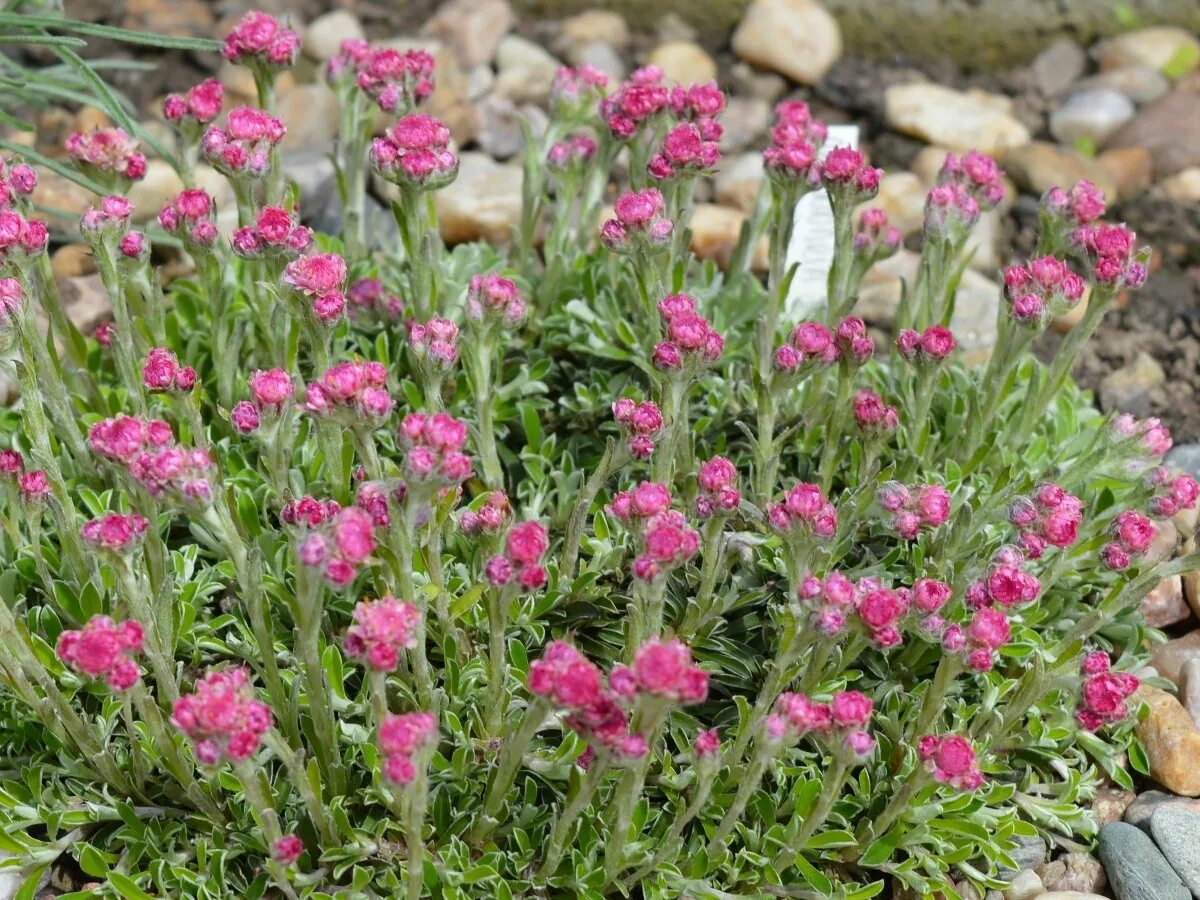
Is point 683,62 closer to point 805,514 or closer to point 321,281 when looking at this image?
point 321,281

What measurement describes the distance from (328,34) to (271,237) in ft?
11.0

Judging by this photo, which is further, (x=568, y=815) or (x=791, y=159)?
(x=791, y=159)

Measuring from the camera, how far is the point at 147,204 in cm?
458

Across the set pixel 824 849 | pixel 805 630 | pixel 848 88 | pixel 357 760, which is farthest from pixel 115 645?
pixel 848 88

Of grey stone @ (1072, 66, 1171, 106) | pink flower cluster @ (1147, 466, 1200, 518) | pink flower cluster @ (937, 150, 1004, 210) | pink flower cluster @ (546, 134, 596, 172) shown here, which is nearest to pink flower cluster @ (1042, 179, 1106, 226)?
pink flower cluster @ (937, 150, 1004, 210)

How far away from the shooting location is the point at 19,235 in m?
2.54

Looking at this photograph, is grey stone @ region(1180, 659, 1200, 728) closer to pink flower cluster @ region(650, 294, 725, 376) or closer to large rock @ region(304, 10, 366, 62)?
pink flower cluster @ region(650, 294, 725, 376)

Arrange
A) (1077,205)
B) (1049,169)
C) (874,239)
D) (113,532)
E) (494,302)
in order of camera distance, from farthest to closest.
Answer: (1049,169) < (874,239) < (1077,205) < (494,302) < (113,532)

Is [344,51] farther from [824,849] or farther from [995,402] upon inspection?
[824,849]

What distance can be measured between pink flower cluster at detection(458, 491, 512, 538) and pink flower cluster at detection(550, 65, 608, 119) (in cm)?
160

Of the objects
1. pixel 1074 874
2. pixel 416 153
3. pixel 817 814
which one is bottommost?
pixel 1074 874

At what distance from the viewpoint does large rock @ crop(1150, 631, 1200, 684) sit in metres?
3.23

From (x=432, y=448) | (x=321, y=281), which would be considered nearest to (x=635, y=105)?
(x=321, y=281)

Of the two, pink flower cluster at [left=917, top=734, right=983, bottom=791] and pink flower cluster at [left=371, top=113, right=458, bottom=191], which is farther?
pink flower cluster at [left=371, top=113, right=458, bottom=191]
